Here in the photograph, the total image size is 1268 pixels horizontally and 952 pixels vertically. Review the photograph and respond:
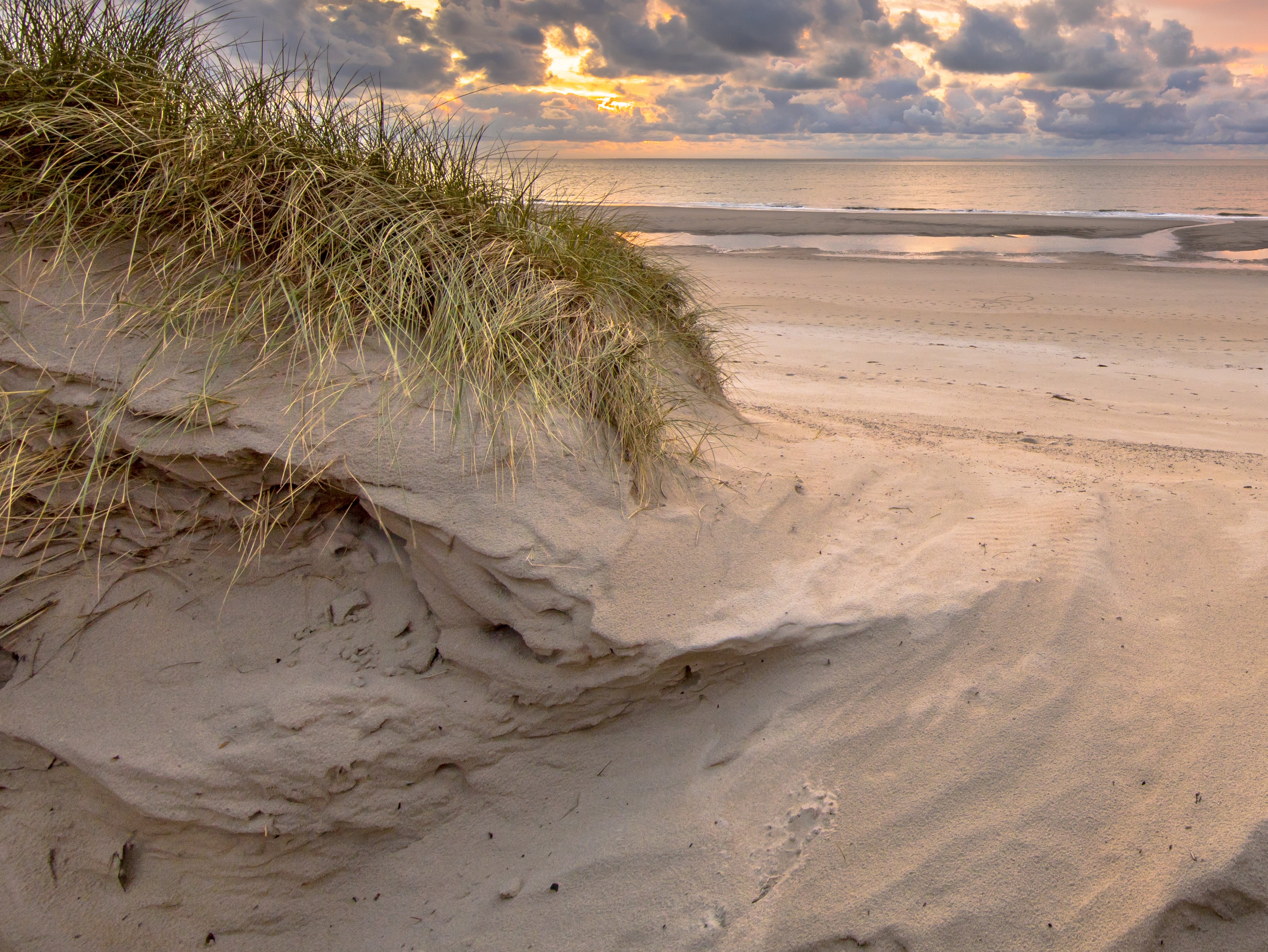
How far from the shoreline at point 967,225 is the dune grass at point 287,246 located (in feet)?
62.4

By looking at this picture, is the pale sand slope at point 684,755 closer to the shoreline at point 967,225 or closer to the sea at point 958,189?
the sea at point 958,189

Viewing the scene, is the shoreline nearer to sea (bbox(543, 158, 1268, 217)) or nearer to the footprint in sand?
sea (bbox(543, 158, 1268, 217))

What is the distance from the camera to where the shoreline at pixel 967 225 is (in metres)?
21.4

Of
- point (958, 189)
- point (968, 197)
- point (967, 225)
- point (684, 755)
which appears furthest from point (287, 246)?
point (958, 189)

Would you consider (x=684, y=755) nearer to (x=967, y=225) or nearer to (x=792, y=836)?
(x=792, y=836)

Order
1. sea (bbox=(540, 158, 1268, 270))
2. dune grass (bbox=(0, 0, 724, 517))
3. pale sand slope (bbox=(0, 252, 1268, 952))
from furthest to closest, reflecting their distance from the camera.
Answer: sea (bbox=(540, 158, 1268, 270)), dune grass (bbox=(0, 0, 724, 517)), pale sand slope (bbox=(0, 252, 1268, 952))

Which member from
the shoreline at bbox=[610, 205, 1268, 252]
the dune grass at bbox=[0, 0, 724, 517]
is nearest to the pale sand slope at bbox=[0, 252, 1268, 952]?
the dune grass at bbox=[0, 0, 724, 517]

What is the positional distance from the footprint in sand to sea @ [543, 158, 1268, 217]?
2892 millimetres

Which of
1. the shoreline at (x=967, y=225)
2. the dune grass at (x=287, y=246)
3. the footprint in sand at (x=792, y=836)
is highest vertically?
the shoreline at (x=967, y=225)

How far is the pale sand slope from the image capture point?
197cm

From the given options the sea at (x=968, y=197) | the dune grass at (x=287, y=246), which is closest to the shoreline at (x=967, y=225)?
the sea at (x=968, y=197)

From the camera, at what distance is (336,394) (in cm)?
234

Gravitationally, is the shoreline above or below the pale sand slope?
above

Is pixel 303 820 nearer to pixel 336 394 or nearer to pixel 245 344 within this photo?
pixel 336 394
